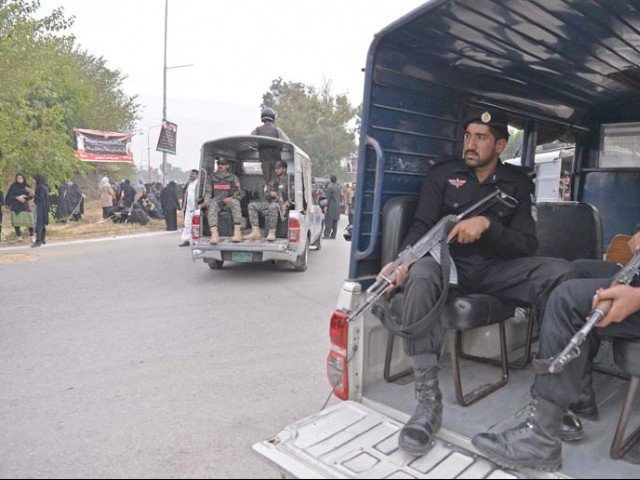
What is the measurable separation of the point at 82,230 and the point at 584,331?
16316 millimetres

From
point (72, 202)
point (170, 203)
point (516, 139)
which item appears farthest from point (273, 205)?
point (72, 202)

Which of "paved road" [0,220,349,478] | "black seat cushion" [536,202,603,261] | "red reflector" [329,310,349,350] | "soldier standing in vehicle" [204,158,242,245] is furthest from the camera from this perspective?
"soldier standing in vehicle" [204,158,242,245]

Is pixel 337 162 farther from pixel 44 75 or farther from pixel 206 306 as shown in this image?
pixel 206 306

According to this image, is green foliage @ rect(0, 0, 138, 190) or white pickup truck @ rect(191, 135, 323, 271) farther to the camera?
green foliage @ rect(0, 0, 138, 190)

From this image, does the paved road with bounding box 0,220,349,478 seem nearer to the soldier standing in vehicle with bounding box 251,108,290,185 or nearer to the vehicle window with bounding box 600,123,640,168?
the soldier standing in vehicle with bounding box 251,108,290,185

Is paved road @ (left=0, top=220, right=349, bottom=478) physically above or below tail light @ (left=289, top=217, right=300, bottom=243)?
below

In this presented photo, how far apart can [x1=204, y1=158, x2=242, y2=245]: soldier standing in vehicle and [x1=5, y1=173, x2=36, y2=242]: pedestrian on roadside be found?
619 cm

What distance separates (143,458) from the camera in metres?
2.78

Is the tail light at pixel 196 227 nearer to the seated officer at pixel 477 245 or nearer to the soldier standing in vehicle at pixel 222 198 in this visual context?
the soldier standing in vehicle at pixel 222 198

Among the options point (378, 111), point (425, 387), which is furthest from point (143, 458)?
point (378, 111)

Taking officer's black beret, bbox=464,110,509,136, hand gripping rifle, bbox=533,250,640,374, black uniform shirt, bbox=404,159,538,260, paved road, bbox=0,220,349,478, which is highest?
officer's black beret, bbox=464,110,509,136

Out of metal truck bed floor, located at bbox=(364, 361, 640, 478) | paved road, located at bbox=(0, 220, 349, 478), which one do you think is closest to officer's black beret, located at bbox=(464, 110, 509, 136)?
metal truck bed floor, located at bbox=(364, 361, 640, 478)

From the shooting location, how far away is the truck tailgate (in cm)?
195

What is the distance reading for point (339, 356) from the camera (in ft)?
8.32
